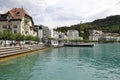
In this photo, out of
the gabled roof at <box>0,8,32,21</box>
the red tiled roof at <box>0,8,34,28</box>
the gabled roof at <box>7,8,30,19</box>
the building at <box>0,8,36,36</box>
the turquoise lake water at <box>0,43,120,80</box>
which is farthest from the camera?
the gabled roof at <box>7,8,30,19</box>

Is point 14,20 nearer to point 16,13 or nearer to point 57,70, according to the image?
point 16,13

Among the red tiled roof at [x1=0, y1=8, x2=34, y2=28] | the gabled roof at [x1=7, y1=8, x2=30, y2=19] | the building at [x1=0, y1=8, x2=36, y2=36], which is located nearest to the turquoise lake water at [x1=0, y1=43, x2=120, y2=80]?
the building at [x1=0, y1=8, x2=36, y2=36]

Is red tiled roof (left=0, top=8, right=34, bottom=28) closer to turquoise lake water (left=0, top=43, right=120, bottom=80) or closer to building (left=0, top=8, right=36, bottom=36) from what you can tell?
building (left=0, top=8, right=36, bottom=36)

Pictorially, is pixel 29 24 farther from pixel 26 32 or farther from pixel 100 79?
pixel 100 79

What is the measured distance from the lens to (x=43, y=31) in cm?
19788

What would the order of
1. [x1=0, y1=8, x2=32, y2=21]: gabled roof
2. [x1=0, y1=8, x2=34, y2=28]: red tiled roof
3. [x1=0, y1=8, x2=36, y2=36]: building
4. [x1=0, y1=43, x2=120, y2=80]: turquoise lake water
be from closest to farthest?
[x1=0, y1=43, x2=120, y2=80]: turquoise lake water, [x1=0, y1=8, x2=36, y2=36]: building, [x1=0, y1=8, x2=34, y2=28]: red tiled roof, [x1=0, y1=8, x2=32, y2=21]: gabled roof

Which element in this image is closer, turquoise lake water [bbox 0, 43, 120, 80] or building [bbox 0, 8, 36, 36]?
turquoise lake water [bbox 0, 43, 120, 80]

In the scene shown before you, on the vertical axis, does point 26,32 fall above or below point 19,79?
above

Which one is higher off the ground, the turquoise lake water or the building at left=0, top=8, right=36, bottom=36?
the building at left=0, top=8, right=36, bottom=36

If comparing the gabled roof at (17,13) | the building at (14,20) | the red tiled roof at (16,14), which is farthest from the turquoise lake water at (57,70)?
the gabled roof at (17,13)

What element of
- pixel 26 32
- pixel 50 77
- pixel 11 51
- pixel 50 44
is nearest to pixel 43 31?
pixel 50 44

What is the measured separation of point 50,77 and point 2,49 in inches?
866

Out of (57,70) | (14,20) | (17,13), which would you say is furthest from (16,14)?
(57,70)

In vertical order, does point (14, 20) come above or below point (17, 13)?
below
